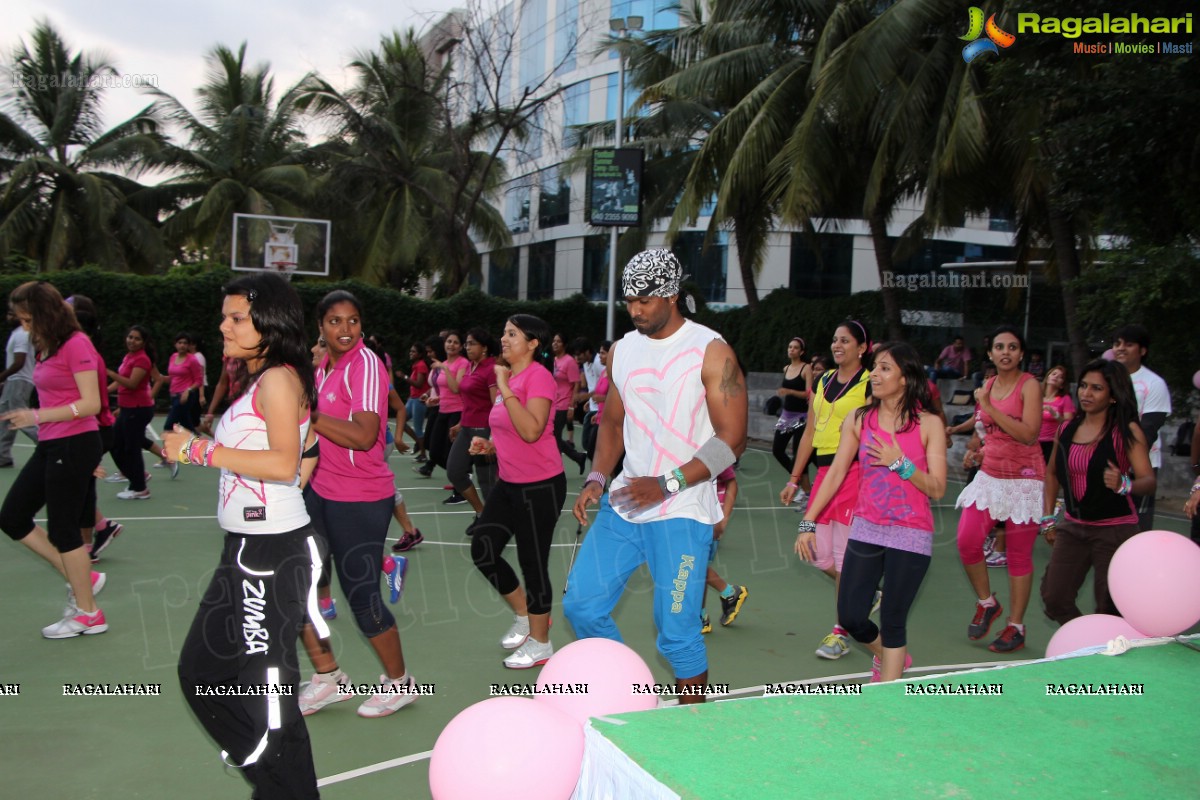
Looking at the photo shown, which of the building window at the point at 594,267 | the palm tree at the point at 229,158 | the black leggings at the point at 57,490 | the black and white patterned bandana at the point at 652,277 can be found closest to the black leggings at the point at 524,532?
the black and white patterned bandana at the point at 652,277

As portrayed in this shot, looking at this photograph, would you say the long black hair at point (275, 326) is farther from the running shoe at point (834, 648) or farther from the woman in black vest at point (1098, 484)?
the woman in black vest at point (1098, 484)

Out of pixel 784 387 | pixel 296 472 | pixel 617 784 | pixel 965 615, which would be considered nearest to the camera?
pixel 617 784

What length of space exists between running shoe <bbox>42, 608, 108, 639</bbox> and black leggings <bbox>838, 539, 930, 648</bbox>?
162 inches

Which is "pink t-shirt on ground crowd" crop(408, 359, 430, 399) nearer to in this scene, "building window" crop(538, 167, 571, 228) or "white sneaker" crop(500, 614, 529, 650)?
"white sneaker" crop(500, 614, 529, 650)

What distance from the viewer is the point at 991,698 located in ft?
11.0

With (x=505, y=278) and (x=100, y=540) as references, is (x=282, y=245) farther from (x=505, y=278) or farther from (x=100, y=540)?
(x=505, y=278)

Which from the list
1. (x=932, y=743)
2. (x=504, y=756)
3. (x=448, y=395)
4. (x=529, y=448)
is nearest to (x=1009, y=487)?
(x=529, y=448)

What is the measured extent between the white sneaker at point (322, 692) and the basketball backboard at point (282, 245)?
1972 cm

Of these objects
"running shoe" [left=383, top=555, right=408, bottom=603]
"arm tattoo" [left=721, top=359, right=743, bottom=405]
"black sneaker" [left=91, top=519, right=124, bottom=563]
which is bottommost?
"black sneaker" [left=91, top=519, right=124, bottom=563]

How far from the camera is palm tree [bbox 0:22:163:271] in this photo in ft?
95.7

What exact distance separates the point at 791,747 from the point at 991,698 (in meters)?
0.94

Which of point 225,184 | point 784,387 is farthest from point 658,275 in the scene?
point 225,184

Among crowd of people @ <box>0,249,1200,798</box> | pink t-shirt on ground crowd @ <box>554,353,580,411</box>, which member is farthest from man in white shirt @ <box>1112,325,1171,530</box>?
pink t-shirt on ground crowd @ <box>554,353,580,411</box>

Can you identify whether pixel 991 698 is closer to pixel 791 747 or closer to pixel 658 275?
pixel 791 747
